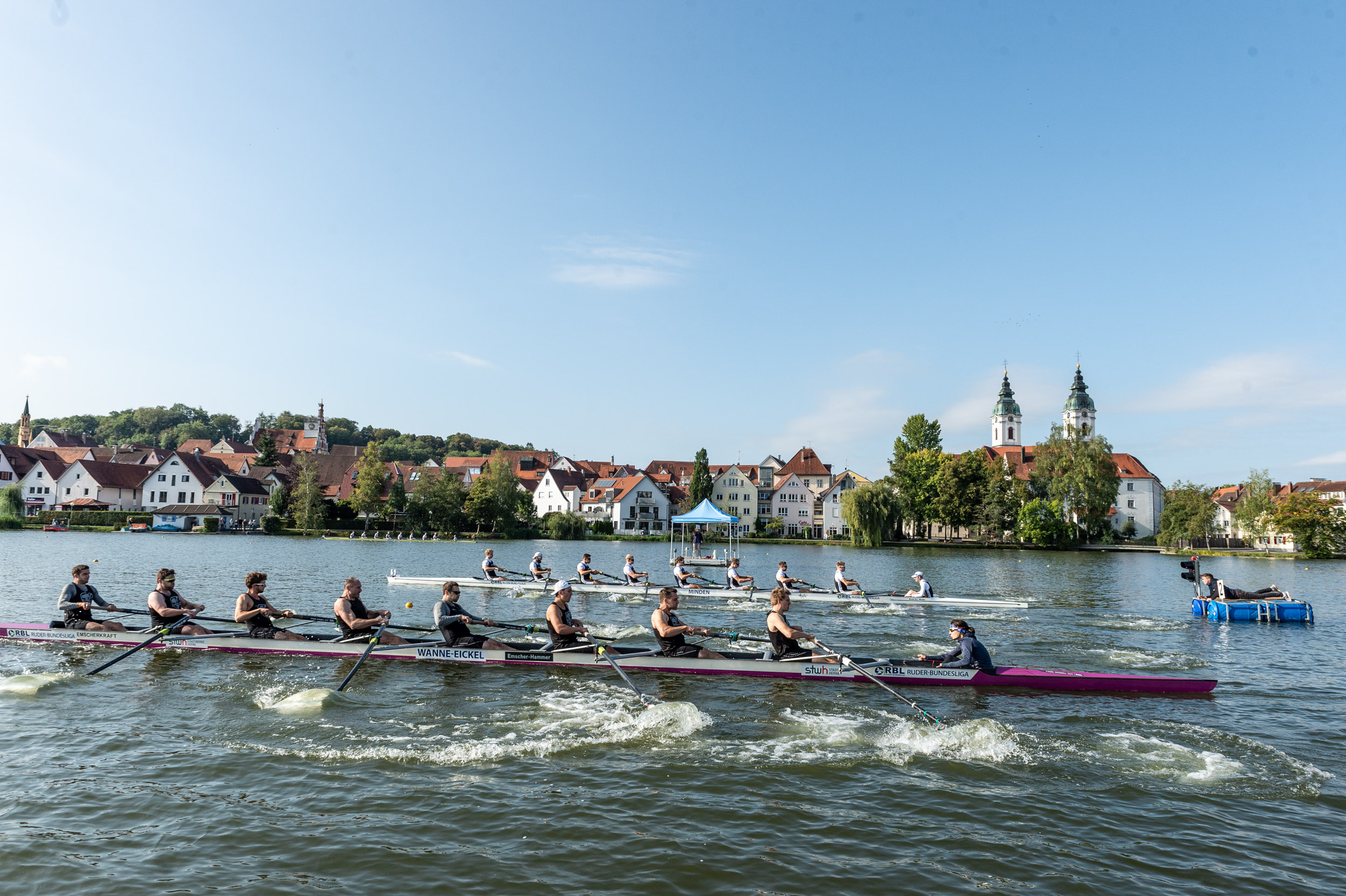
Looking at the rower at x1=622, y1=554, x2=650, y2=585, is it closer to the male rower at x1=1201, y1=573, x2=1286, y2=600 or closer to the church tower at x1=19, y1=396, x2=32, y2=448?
the male rower at x1=1201, y1=573, x2=1286, y2=600

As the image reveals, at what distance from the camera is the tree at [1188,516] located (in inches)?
2611

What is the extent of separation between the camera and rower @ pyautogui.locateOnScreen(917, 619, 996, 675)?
1353 cm

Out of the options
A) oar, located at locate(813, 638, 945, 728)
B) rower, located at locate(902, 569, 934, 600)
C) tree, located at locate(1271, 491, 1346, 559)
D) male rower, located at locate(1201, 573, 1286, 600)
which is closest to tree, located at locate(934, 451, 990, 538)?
tree, located at locate(1271, 491, 1346, 559)

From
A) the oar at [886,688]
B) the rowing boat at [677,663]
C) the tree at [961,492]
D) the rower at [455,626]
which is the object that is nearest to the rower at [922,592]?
the rowing boat at [677,663]

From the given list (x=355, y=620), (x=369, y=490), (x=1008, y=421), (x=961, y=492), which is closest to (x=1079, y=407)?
(x=1008, y=421)

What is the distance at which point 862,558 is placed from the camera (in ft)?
175

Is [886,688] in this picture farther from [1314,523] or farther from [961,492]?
[961,492]

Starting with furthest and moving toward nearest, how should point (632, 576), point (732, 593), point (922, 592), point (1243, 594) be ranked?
point (632, 576) → point (732, 593) → point (922, 592) → point (1243, 594)

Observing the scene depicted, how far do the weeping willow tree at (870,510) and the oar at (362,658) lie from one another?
2227 inches

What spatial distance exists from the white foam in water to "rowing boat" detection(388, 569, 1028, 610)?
43.6 feet

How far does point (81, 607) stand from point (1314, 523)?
73.2 m

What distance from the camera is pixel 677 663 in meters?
14.0

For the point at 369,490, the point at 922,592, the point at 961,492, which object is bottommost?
the point at 922,592

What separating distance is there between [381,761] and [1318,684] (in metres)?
16.5
